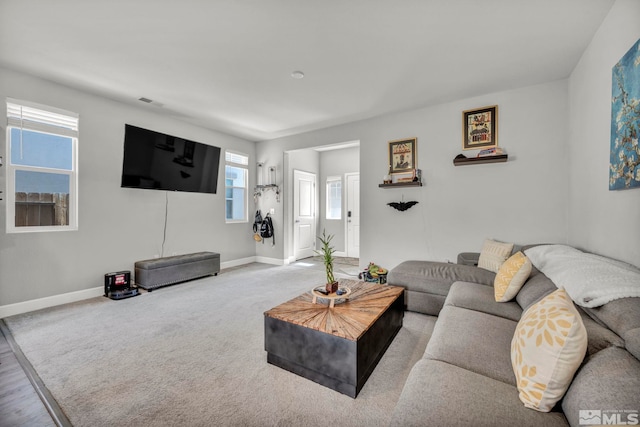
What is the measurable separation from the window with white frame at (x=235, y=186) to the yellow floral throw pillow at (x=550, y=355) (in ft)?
16.8

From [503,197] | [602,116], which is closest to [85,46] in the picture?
[602,116]

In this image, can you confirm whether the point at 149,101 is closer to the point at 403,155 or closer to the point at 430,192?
the point at 403,155

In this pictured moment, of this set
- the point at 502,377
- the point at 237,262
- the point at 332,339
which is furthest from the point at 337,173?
the point at 502,377

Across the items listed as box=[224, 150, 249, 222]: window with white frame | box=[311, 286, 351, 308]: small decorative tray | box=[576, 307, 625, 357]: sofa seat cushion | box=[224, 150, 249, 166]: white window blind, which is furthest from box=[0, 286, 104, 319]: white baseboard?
box=[576, 307, 625, 357]: sofa seat cushion

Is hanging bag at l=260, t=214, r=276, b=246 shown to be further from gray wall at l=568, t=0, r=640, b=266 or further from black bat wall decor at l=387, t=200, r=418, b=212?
gray wall at l=568, t=0, r=640, b=266

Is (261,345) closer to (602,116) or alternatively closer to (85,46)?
(85,46)

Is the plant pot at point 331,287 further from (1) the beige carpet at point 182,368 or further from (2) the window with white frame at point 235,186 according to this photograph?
(2) the window with white frame at point 235,186

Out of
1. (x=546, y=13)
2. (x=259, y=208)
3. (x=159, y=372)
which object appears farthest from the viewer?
(x=259, y=208)

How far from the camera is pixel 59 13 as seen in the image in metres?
2.06

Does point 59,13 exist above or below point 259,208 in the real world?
above

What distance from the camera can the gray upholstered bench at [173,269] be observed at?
3.75 metres

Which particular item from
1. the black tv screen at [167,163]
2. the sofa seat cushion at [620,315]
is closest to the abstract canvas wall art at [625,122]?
the sofa seat cushion at [620,315]

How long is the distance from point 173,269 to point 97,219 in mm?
1178

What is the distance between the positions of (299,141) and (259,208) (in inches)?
69.1
